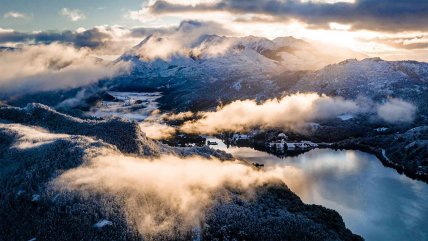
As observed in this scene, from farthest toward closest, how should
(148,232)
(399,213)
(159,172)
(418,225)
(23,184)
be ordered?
(399,213) < (418,225) < (159,172) < (23,184) < (148,232)

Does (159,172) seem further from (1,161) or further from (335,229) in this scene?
(335,229)

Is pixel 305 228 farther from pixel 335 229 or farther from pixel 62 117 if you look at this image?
pixel 62 117

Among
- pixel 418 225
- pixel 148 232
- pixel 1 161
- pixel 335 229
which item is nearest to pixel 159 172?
pixel 148 232

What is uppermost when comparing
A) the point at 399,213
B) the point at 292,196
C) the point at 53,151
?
the point at 53,151

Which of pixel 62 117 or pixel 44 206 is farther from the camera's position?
pixel 62 117

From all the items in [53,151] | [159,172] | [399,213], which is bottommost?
[399,213]

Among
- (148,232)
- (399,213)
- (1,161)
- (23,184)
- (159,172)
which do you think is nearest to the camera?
(148,232)

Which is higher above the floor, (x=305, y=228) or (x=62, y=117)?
(x=62, y=117)

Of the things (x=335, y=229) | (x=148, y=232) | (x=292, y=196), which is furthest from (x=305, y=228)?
(x=148, y=232)

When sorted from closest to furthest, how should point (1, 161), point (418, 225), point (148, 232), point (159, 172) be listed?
point (148, 232)
point (1, 161)
point (159, 172)
point (418, 225)
